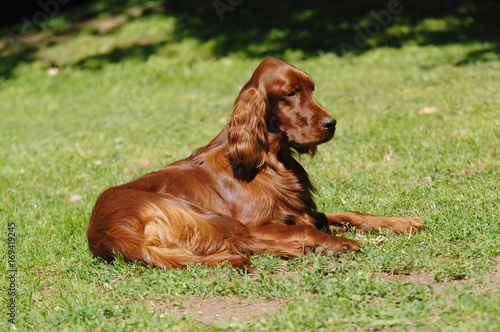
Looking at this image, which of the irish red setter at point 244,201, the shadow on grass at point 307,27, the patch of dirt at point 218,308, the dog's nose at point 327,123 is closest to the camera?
the patch of dirt at point 218,308

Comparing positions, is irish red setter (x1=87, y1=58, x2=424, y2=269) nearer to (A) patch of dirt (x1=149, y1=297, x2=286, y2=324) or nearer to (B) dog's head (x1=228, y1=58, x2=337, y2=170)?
(B) dog's head (x1=228, y1=58, x2=337, y2=170)

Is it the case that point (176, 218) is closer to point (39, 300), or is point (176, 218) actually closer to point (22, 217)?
point (39, 300)

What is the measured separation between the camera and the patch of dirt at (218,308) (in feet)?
9.25

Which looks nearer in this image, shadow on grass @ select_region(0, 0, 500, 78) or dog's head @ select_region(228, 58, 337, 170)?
dog's head @ select_region(228, 58, 337, 170)

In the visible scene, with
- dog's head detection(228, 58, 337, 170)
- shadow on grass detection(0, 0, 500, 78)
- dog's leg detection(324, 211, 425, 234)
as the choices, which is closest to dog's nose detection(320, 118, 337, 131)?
dog's head detection(228, 58, 337, 170)

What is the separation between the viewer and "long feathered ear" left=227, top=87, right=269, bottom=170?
3.68 meters

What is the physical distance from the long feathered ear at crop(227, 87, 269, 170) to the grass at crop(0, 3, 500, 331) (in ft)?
2.21

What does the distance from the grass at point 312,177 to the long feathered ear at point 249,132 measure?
2.21 ft

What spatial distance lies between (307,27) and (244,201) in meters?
10.3

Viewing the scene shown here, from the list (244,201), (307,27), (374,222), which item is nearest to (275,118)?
(244,201)

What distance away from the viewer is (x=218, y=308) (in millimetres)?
2939

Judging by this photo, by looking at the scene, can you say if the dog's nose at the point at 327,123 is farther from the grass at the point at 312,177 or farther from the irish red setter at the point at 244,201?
the grass at the point at 312,177

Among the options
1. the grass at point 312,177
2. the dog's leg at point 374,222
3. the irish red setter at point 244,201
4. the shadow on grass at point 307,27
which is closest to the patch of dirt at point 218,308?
the grass at point 312,177

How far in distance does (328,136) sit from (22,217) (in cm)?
291
